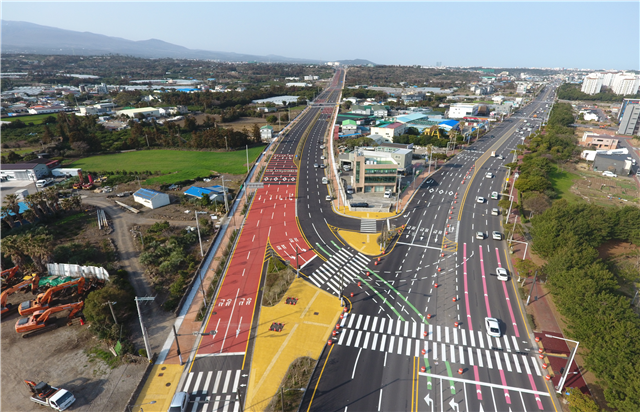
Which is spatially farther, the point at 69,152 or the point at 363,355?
the point at 69,152

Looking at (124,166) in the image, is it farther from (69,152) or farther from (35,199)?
(35,199)

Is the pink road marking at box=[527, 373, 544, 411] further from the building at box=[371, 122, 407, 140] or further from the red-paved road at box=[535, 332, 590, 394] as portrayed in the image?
the building at box=[371, 122, 407, 140]

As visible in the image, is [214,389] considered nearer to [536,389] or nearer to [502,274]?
[536,389]

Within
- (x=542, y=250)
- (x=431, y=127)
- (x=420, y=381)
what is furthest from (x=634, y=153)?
(x=420, y=381)

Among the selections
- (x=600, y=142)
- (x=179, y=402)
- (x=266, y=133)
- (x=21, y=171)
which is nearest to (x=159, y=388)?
(x=179, y=402)

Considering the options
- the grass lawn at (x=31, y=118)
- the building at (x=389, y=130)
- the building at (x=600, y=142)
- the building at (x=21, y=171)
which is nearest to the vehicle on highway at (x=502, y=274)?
the building at (x=389, y=130)
